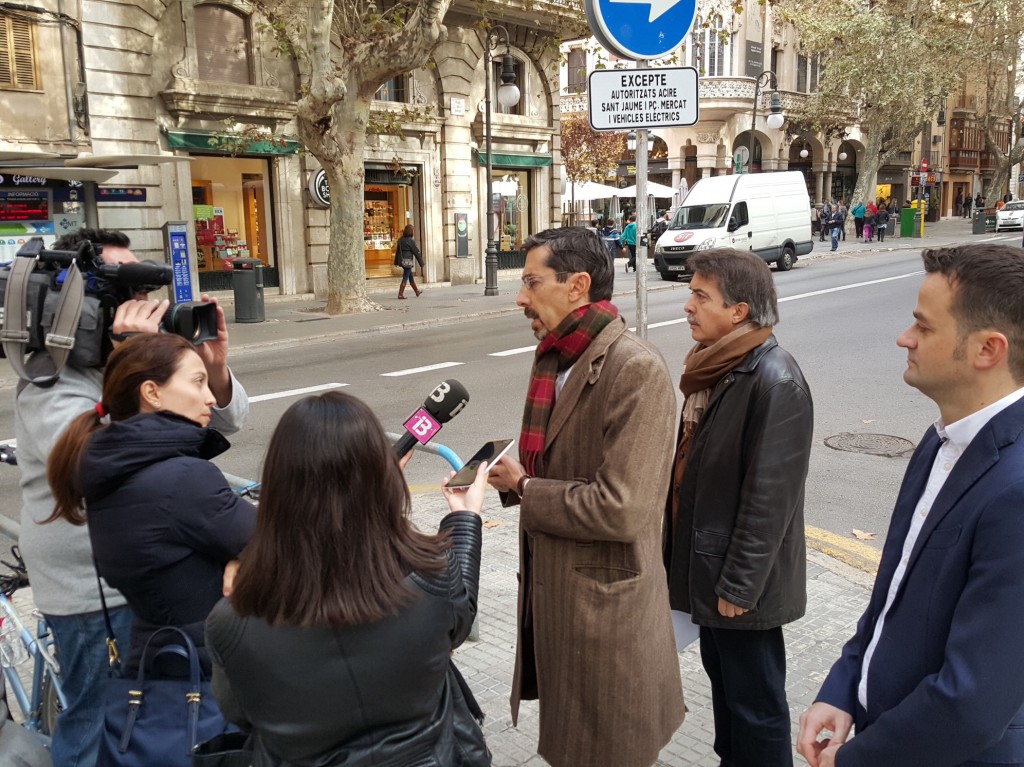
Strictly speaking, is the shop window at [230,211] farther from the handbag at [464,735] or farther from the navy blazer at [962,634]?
the navy blazer at [962,634]

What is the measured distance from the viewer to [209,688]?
2.20 m

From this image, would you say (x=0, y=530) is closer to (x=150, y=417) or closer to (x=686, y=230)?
(x=150, y=417)

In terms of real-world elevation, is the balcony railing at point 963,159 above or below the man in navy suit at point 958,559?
above

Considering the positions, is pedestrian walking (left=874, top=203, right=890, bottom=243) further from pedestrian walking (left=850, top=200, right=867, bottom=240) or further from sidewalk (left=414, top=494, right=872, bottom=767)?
sidewalk (left=414, top=494, right=872, bottom=767)

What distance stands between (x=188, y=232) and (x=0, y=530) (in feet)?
43.2

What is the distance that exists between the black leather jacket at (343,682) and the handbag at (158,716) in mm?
458

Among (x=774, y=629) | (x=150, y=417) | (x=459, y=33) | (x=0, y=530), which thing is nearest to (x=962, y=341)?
(x=774, y=629)

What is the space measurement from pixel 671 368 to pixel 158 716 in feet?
29.1

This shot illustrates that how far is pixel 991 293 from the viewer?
1.71 meters

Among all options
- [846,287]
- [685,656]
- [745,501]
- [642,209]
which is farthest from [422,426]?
[846,287]

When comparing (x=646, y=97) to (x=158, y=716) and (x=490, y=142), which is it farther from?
(x=490, y=142)

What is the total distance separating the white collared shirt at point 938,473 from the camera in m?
1.70

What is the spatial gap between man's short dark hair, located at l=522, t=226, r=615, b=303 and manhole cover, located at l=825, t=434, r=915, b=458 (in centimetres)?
529

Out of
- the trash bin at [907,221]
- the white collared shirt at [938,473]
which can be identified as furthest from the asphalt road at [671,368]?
the trash bin at [907,221]
